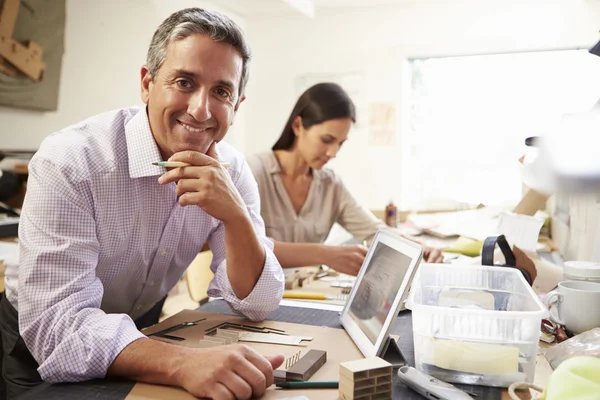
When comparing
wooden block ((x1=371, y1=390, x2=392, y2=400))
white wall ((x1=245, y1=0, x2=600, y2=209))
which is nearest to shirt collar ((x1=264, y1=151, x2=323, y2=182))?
wooden block ((x1=371, y1=390, x2=392, y2=400))

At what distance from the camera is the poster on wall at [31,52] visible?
9.05ft

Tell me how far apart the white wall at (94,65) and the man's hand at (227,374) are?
254cm

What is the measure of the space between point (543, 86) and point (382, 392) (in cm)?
464

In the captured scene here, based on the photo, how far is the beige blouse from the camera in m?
2.37

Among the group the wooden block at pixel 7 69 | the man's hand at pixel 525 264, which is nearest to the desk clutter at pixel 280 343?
the man's hand at pixel 525 264

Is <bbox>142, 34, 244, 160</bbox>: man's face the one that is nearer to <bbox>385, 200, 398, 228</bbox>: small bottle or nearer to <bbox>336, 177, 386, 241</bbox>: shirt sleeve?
<bbox>336, 177, 386, 241</bbox>: shirt sleeve

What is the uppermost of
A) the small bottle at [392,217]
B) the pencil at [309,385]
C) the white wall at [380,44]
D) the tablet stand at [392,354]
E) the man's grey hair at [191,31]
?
the white wall at [380,44]

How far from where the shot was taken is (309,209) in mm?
2434

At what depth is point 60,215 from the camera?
101 cm

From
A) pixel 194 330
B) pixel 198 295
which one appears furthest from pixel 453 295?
pixel 198 295

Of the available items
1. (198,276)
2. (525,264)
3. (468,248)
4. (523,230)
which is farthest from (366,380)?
(468,248)

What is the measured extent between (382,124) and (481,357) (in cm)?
444

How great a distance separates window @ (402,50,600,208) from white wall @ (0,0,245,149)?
2.65 metres

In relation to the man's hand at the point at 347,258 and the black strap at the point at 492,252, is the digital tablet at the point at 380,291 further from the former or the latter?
the man's hand at the point at 347,258
